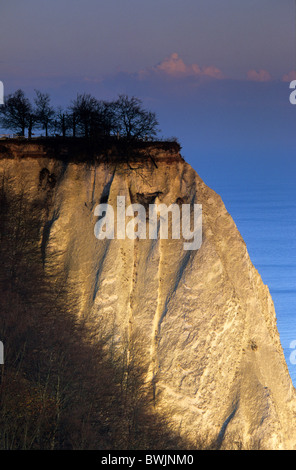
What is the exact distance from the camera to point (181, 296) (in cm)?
4359

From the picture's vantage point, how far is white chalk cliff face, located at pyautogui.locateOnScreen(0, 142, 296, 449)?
4162cm

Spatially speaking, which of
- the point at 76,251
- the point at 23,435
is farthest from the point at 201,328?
the point at 23,435

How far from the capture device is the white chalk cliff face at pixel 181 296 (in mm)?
41625

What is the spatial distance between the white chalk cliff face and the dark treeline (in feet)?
2.87

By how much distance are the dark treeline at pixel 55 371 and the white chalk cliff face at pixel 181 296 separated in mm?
875

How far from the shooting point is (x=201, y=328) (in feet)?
140

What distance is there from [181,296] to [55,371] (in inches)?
349

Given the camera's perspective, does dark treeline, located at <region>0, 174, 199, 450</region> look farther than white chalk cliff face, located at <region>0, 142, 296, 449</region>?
No
